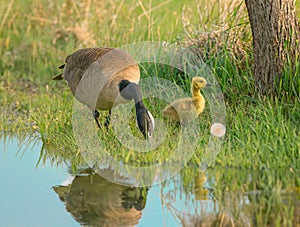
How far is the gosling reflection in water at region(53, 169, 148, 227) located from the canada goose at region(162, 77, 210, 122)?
135 cm

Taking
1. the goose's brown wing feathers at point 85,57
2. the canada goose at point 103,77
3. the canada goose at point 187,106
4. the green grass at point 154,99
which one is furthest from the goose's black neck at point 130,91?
the canada goose at point 187,106

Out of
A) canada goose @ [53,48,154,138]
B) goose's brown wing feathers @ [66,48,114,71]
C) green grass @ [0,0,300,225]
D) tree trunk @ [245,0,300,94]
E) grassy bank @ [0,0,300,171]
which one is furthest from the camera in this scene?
goose's brown wing feathers @ [66,48,114,71]

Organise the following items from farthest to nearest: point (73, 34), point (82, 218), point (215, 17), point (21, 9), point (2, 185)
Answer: point (21, 9)
point (73, 34)
point (215, 17)
point (2, 185)
point (82, 218)

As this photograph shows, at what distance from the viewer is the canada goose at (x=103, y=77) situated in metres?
5.96

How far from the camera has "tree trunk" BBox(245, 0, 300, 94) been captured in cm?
630

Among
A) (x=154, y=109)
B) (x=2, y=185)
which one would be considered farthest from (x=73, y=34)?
(x=2, y=185)

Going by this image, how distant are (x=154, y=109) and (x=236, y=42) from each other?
4.17 feet

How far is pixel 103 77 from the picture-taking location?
20.2ft

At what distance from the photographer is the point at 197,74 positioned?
7164mm

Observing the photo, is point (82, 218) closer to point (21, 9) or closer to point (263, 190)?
point (263, 190)

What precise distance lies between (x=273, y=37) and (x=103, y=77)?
5.46 feet

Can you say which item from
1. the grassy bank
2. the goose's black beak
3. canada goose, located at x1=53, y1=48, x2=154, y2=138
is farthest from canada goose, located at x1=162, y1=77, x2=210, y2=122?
the goose's black beak

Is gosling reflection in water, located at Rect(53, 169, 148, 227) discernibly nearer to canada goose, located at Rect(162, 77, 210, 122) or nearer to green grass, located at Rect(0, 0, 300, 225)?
green grass, located at Rect(0, 0, 300, 225)

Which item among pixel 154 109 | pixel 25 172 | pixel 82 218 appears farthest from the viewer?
pixel 154 109
